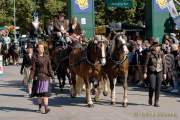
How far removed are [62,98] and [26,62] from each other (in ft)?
6.78

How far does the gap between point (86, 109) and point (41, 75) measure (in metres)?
1.59

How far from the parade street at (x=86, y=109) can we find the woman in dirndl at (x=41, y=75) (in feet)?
1.50

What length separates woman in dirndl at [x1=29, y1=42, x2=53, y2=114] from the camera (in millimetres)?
14227

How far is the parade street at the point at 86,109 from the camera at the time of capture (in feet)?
44.5

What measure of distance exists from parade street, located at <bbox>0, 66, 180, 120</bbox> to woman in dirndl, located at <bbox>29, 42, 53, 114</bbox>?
0.46 meters

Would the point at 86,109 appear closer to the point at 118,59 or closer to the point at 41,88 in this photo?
the point at 41,88

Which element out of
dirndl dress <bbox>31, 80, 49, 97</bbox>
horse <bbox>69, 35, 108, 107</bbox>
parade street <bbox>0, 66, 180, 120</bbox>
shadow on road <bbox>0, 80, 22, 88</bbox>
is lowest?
shadow on road <bbox>0, 80, 22, 88</bbox>

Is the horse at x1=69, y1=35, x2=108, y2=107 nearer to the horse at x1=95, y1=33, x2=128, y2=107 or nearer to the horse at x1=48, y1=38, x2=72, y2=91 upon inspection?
the horse at x1=95, y1=33, x2=128, y2=107

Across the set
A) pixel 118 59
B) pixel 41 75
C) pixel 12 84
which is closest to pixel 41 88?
pixel 41 75

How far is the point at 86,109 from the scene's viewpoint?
14836mm

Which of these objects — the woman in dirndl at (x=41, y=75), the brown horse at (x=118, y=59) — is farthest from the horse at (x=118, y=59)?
the woman in dirndl at (x=41, y=75)

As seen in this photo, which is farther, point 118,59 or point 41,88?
point 118,59

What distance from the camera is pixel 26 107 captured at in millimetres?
15648

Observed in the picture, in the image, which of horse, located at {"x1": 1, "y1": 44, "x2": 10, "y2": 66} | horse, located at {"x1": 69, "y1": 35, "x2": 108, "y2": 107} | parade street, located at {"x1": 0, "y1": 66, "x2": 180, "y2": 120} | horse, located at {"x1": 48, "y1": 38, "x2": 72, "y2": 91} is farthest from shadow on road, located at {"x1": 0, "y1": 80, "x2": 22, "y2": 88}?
horse, located at {"x1": 1, "y1": 44, "x2": 10, "y2": 66}
